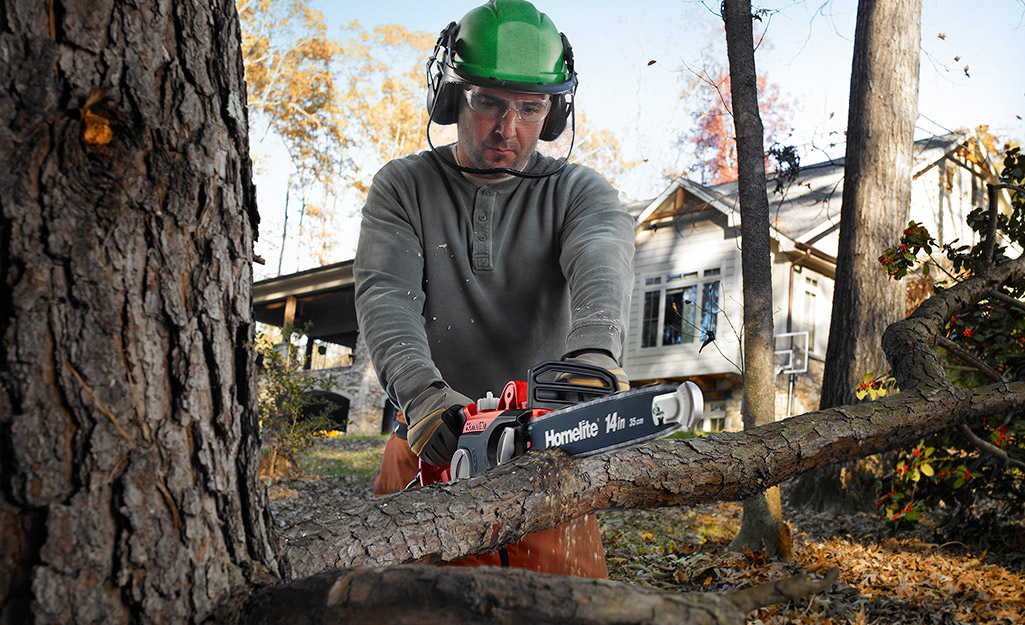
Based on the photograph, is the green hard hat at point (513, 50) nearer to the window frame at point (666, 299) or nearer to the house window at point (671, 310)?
the window frame at point (666, 299)

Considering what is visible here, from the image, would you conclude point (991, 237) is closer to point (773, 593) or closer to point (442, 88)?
point (442, 88)

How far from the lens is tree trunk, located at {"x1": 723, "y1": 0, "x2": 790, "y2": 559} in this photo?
16.0 ft

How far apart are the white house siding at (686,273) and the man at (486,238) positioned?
39.8 feet

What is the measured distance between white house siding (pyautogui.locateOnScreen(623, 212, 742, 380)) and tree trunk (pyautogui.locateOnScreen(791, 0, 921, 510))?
7.91 meters

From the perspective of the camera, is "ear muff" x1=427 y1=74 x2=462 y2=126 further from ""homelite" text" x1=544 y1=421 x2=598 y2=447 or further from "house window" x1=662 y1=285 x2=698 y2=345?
"house window" x1=662 y1=285 x2=698 y2=345

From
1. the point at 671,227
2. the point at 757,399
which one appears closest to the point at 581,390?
the point at 757,399

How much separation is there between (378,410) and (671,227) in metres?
8.00

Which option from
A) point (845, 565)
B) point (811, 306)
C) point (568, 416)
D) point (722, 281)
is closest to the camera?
point (568, 416)

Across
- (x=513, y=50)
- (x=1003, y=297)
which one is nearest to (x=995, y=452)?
(x=1003, y=297)

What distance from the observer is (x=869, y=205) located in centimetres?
626

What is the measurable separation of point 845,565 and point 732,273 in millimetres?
11109

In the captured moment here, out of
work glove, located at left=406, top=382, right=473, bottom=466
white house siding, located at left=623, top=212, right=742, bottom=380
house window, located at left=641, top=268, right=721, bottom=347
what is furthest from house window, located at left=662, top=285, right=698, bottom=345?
work glove, located at left=406, top=382, right=473, bottom=466

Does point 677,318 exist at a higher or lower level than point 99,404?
higher

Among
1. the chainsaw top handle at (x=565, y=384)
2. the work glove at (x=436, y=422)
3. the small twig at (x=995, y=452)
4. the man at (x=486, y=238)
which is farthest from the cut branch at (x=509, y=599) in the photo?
the small twig at (x=995, y=452)
